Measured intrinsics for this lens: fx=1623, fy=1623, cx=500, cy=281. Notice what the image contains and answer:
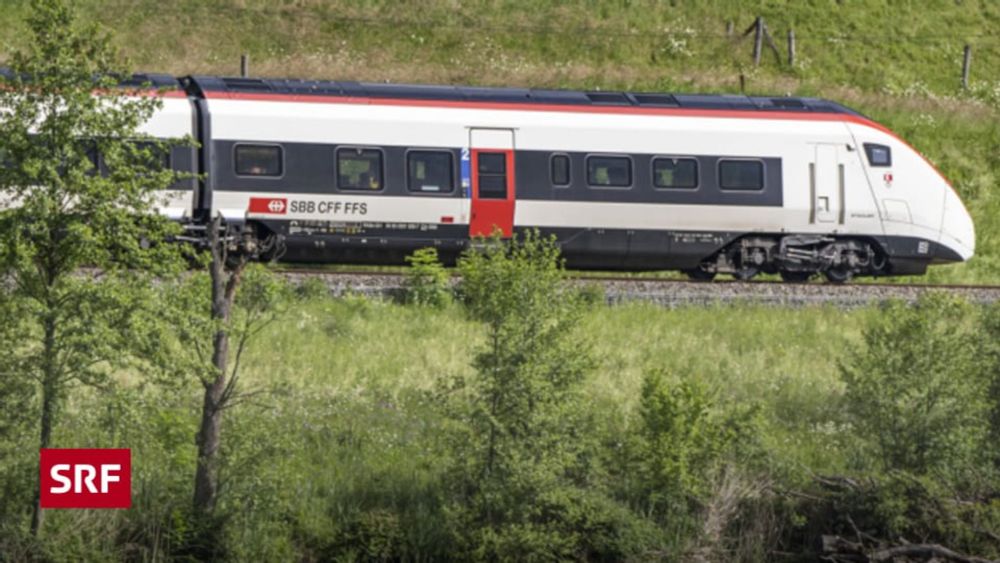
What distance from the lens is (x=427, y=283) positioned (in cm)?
2536

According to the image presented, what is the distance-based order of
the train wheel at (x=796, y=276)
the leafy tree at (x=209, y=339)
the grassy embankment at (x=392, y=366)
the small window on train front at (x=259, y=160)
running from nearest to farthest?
the leafy tree at (x=209, y=339) < the grassy embankment at (x=392, y=366) < the small window on train front at (x=259, y=160) < the train wheel at (x=796, y=276)

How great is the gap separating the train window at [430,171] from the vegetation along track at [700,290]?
1.49 m

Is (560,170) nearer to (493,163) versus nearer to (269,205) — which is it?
(493,163)

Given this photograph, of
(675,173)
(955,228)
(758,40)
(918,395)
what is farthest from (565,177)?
(758,40)

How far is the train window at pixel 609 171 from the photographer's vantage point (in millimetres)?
26578

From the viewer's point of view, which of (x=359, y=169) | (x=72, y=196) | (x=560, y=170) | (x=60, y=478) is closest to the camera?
(x=72, y=196)

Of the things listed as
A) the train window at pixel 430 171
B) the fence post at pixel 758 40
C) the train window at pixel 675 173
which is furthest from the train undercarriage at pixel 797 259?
the fence post at pixel 758 40

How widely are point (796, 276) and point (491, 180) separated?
19.4ft

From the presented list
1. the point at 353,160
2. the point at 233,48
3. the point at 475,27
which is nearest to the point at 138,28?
the point at 233,48

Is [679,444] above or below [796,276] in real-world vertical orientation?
below

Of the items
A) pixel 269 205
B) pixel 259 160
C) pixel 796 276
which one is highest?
pixel 259 160

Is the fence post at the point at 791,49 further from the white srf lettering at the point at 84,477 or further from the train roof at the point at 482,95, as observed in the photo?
the white srf lettering at the point at 84,477

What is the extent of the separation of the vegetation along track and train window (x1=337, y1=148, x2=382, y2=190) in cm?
140

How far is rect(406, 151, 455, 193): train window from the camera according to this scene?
25969 mm
